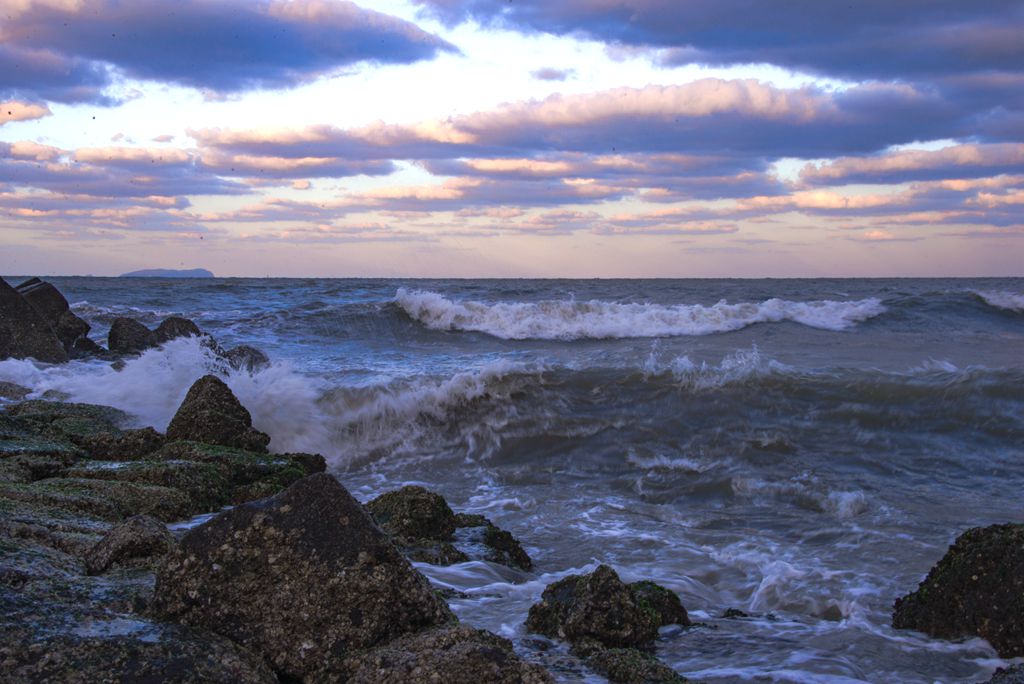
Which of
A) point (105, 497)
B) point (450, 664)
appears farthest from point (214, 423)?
point (450, 664)

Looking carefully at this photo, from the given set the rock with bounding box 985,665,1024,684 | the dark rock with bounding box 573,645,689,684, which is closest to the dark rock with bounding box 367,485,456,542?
the dark rock with bounding box 573,645,689,684

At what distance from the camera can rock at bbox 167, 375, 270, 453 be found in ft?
27.3

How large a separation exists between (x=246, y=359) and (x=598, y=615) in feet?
37.7

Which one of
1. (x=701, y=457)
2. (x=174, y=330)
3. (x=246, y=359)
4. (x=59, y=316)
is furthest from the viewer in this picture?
(x=59, y=316)

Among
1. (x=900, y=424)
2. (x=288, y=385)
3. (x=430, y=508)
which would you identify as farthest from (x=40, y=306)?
(x=900, y=424)

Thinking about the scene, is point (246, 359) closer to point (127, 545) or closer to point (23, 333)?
point (23, 333)

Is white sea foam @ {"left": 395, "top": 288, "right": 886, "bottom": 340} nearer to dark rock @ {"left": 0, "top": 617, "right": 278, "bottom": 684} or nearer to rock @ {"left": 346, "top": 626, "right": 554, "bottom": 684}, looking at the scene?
rock @ {"left": 346, "top": 626, "right": 554, "bottom": 684}

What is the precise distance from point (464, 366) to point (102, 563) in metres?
11.7

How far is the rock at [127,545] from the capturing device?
408 centimetres

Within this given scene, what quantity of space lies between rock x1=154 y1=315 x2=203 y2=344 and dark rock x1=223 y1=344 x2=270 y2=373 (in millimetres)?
1334

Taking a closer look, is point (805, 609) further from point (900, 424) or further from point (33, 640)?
point (900, 424)

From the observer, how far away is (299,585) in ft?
11.3

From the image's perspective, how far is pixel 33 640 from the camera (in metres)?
3.01

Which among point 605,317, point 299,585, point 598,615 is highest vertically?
point 605,317
